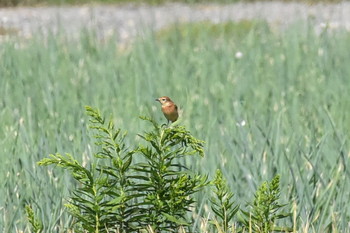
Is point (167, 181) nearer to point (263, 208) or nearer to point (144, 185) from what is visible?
point (144, 185)

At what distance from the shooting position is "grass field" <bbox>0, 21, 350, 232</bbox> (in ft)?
8.50

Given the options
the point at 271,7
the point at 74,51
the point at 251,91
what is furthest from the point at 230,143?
the point at 271,7

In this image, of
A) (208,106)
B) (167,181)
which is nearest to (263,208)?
(167,181)

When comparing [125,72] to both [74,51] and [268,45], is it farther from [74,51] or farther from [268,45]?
[268,45]

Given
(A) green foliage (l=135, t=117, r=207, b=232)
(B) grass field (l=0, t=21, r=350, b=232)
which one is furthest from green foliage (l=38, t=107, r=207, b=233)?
(B) grass field (l=0, t=21, r=350, b=232)

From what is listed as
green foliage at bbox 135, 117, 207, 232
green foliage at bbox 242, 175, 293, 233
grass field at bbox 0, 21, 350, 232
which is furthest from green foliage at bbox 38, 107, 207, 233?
grass field at bbox 0, 21, 350, 232

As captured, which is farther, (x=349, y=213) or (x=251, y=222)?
(x=349, y=213)

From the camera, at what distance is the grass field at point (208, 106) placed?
2.59 meters

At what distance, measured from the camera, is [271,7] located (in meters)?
13.6

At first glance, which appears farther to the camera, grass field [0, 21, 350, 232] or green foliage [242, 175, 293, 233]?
grass field [0, 21, 350, 232]

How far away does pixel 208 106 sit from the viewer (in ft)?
12.7

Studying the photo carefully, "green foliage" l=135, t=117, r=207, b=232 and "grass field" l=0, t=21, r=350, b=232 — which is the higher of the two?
"grass field" l=0, t=21, r=350, b=232

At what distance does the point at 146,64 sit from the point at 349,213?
7.68ft

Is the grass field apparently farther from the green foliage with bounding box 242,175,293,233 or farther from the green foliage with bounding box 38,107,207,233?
the green foliage with bounding box 38,107,207,233
